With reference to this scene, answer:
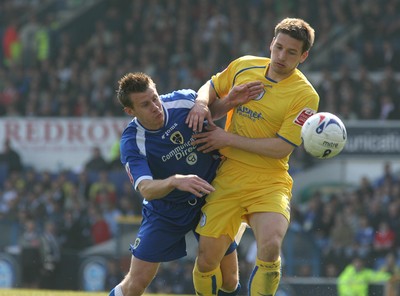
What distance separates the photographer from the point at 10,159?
2116 cm

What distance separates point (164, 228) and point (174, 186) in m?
0.70

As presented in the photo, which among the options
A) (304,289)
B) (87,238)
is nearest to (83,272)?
(87,238)

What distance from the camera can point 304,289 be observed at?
13.5m

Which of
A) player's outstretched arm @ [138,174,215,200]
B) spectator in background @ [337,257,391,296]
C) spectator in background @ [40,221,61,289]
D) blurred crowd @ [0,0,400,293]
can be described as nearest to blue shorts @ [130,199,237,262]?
player's outstretched arm @ [138,174,215,200]

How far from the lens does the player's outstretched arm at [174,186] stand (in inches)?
289

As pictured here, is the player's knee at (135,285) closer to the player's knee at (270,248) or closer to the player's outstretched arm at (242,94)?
the player's knee at (270,248)

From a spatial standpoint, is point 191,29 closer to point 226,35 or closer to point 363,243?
point 226,35

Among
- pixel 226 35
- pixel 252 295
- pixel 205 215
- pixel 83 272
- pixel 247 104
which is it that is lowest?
pixel 83 272

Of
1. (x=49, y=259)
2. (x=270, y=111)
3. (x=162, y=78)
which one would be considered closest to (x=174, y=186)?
(x=270, y=111)

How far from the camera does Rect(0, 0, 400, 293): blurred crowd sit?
17.0 m

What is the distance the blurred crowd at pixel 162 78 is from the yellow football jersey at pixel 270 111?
7.68m

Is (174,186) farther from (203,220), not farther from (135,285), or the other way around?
(135,285)

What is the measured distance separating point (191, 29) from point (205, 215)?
16.4 metres

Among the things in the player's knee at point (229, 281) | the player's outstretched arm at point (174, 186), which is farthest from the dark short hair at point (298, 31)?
the player's knee at point (229, 281)
